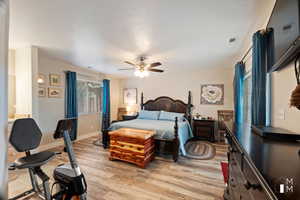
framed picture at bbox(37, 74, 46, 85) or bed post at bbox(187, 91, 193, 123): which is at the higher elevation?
framed picture at bbox(37, 74, 46, 85)

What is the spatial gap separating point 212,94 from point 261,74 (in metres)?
3.52

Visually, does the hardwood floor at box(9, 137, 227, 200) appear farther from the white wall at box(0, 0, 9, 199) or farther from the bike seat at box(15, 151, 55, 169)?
the white wall at box(0, 0, 9, 199)

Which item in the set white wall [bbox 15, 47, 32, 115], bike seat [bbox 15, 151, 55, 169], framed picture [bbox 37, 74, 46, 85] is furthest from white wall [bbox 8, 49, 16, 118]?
bike seat [bbox 15, 151, 55, 169]

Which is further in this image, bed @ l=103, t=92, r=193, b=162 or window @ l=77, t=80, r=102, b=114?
window @ l=77, t=80, r=102, b=114

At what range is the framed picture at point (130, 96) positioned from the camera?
263 inches

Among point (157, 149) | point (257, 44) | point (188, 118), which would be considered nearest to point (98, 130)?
point (157, 149)

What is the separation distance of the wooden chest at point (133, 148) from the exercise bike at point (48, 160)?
1434mm

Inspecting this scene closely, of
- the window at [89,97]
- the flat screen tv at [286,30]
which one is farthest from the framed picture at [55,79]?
the flat screen tv at [286,30]

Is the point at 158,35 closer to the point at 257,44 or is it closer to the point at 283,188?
the point at 257,44

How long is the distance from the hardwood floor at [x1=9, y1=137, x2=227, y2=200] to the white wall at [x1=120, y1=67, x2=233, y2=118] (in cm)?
216

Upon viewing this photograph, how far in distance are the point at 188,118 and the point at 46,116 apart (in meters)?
4.48

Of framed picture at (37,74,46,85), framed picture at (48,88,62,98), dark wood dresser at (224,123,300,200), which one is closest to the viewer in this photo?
dark wood dresser at (224,123,300,200)

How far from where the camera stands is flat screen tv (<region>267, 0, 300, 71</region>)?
0.99 metres

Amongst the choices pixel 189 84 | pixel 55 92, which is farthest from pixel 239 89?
pixel 55 92
